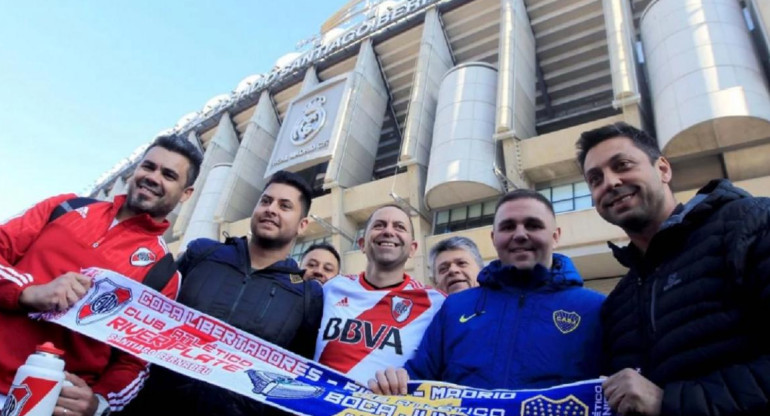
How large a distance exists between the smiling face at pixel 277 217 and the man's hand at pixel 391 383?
1.44 meters

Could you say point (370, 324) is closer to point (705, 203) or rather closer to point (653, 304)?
point (653, 304)

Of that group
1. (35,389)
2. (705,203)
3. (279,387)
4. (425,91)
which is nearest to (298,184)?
(279,387)

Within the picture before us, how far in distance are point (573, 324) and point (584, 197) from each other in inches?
677

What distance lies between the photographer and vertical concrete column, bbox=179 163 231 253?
94.2 ft

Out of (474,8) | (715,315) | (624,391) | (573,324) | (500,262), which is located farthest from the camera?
(474,8)

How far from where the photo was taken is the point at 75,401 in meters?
2.19

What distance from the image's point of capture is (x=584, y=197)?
1825cm

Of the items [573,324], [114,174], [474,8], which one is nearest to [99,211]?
[573,324]

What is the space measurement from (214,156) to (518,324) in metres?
33.9

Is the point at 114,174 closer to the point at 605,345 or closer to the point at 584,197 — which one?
the point at 584,197

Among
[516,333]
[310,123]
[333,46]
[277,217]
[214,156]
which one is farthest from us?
[214,156]

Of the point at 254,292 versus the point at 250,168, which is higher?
the point at 250,168

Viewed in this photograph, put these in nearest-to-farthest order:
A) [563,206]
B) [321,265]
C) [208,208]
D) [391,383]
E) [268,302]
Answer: [391,383] → [268,302] → [321,265] → [563,206] → [208,208]

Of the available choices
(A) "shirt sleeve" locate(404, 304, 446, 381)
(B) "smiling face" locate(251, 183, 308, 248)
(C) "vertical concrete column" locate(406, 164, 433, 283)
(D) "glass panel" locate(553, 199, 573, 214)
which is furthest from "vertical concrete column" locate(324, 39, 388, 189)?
(A) "shirt sleeve" locate(404, 304, 446, 381)
